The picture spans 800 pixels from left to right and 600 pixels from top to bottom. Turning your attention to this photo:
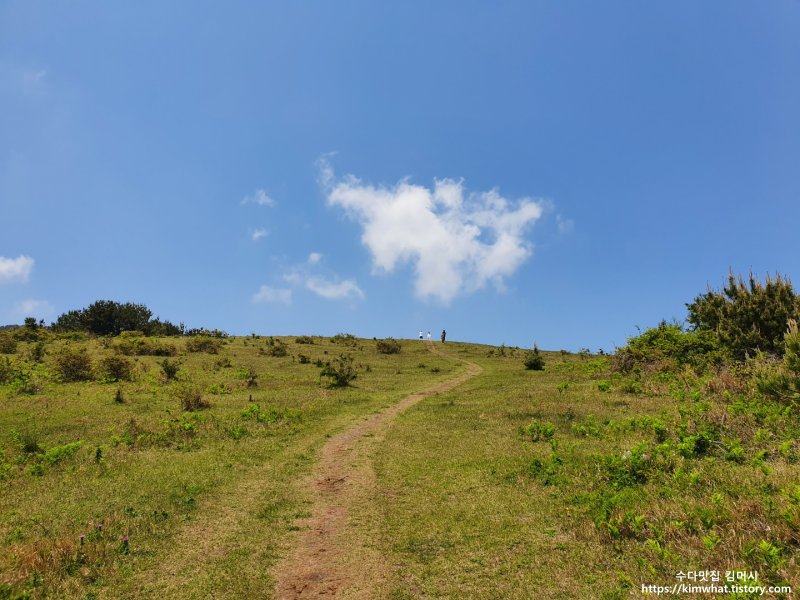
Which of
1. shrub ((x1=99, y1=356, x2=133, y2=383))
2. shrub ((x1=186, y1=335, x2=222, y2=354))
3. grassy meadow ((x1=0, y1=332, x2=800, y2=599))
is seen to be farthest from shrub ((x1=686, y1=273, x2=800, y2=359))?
shrub ((x1=186, y1=335, x2=222, y2=354))

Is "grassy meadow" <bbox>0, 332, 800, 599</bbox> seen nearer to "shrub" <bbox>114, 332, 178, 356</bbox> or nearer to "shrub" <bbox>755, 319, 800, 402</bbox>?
"shrub" <bbox>755, 319, 800, 402</bbox>

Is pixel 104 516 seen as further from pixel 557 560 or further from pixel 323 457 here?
pixel 557 560

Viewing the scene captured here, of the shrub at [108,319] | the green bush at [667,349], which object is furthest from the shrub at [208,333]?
the green bush at [667,349]

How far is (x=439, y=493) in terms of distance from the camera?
481 inches

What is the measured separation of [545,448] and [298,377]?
24179mm

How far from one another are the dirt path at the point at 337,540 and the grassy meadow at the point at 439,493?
33 cm

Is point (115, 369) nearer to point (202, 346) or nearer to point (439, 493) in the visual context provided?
point (202, 346)

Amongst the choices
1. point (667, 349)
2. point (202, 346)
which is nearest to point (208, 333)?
point (202, 346)

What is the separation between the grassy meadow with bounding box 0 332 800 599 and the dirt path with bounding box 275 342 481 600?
0.33 m

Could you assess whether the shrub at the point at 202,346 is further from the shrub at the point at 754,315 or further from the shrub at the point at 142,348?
the shrub at the point at 754,315

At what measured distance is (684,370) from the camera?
25.1m

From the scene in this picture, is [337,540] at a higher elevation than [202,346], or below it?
below

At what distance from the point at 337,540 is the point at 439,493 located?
3.36 meters

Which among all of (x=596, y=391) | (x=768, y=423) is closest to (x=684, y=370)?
(x=596, y=391)
